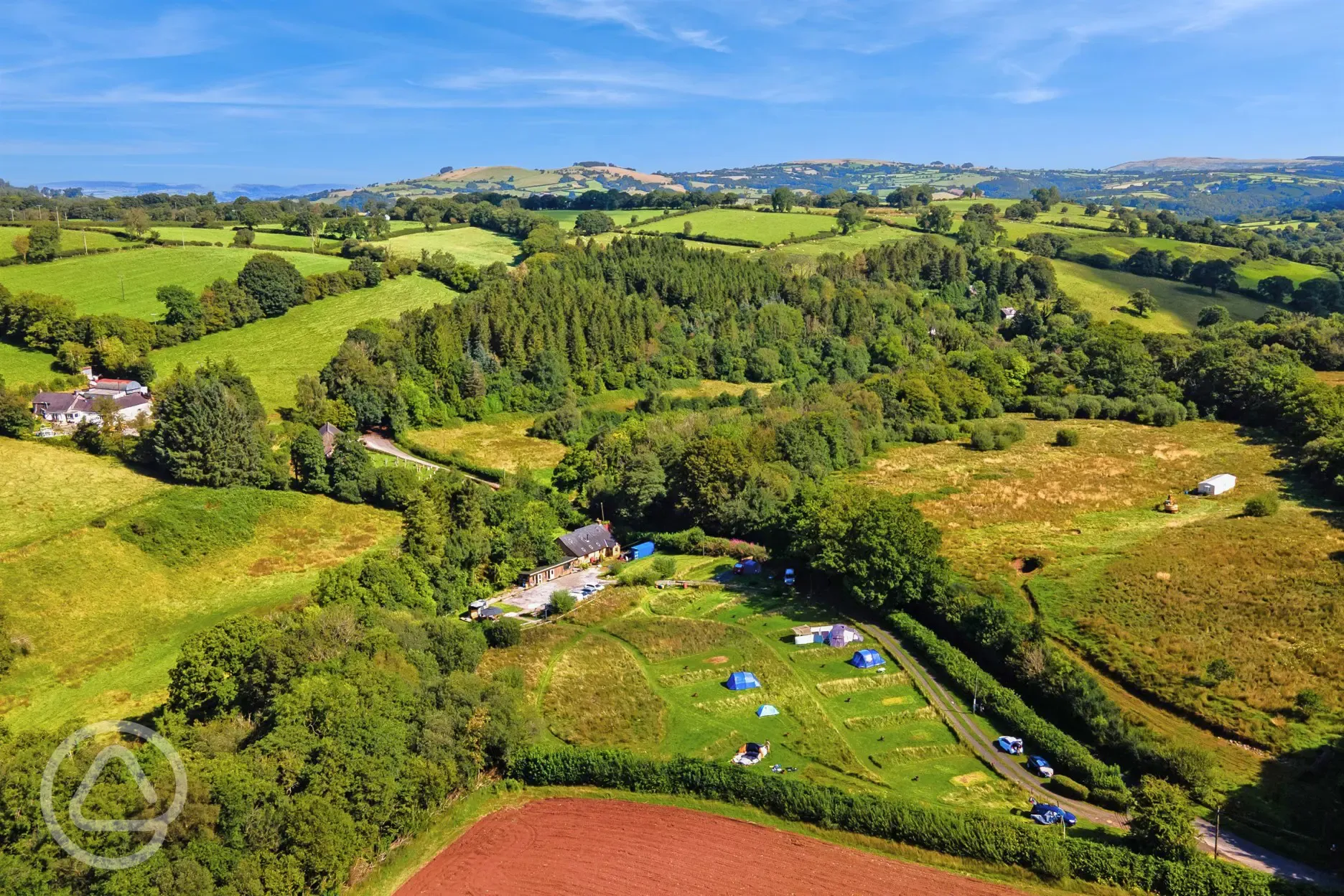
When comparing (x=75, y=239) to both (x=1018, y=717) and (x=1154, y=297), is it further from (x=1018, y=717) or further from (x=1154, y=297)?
(x=1154, y=297)

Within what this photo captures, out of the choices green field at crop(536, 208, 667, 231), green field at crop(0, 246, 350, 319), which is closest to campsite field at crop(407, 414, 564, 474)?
green field at crop(0, 246, 350, 319)

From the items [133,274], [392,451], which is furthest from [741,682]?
[133,274]

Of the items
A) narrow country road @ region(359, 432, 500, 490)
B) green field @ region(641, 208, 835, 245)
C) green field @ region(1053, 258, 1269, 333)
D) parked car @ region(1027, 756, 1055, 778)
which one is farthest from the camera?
green field @ region(641, 208, 835, 245)

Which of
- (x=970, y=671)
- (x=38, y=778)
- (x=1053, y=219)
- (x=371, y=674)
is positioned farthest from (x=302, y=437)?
(x=1053, y=219)

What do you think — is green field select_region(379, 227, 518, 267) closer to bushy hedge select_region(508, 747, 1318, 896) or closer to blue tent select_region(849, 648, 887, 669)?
blue tent select_region(849, 648, 887, 669)

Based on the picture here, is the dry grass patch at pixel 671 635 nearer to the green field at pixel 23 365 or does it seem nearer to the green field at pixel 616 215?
the green field at pixel 23 365
